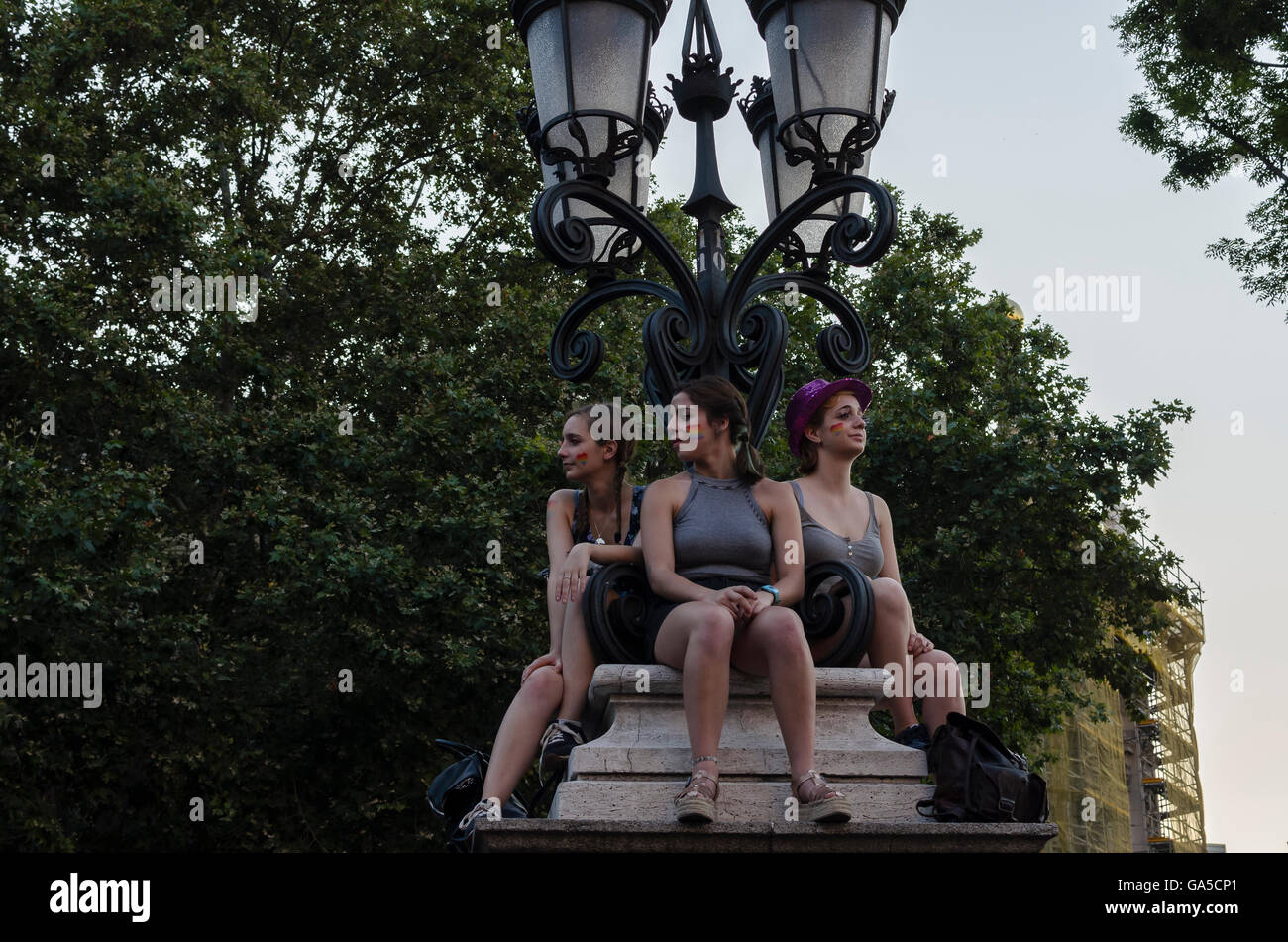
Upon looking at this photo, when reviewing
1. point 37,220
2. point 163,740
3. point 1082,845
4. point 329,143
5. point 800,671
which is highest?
point 329,143

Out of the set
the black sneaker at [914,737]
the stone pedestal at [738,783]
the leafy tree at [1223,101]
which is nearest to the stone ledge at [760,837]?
the stone pedestal at [738,783]

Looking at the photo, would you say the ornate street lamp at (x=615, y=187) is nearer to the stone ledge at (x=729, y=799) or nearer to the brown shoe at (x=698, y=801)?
the stone ledge at (x=729, y=799)

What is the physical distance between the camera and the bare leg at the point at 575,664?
471 centimetres

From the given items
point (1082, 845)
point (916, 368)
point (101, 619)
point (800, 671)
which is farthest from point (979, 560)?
point (1082, 845)

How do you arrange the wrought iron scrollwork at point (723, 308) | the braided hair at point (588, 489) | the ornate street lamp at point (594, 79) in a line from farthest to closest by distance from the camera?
the ornate street lamp at point (594, 79), the braided hair at point (588, 489), the wrought iron scrollwork at point (723, 308)

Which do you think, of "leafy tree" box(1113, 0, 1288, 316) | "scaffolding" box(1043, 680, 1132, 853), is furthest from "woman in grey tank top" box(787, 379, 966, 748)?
"scaffolding" box(1043, 680, 1132, 853)

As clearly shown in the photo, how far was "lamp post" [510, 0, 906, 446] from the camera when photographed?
517 cm

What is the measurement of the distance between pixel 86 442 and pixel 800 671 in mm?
13270

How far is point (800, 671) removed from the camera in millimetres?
4145

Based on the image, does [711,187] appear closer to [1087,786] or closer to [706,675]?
[706,675]

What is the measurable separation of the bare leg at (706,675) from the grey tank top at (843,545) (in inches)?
28.4
